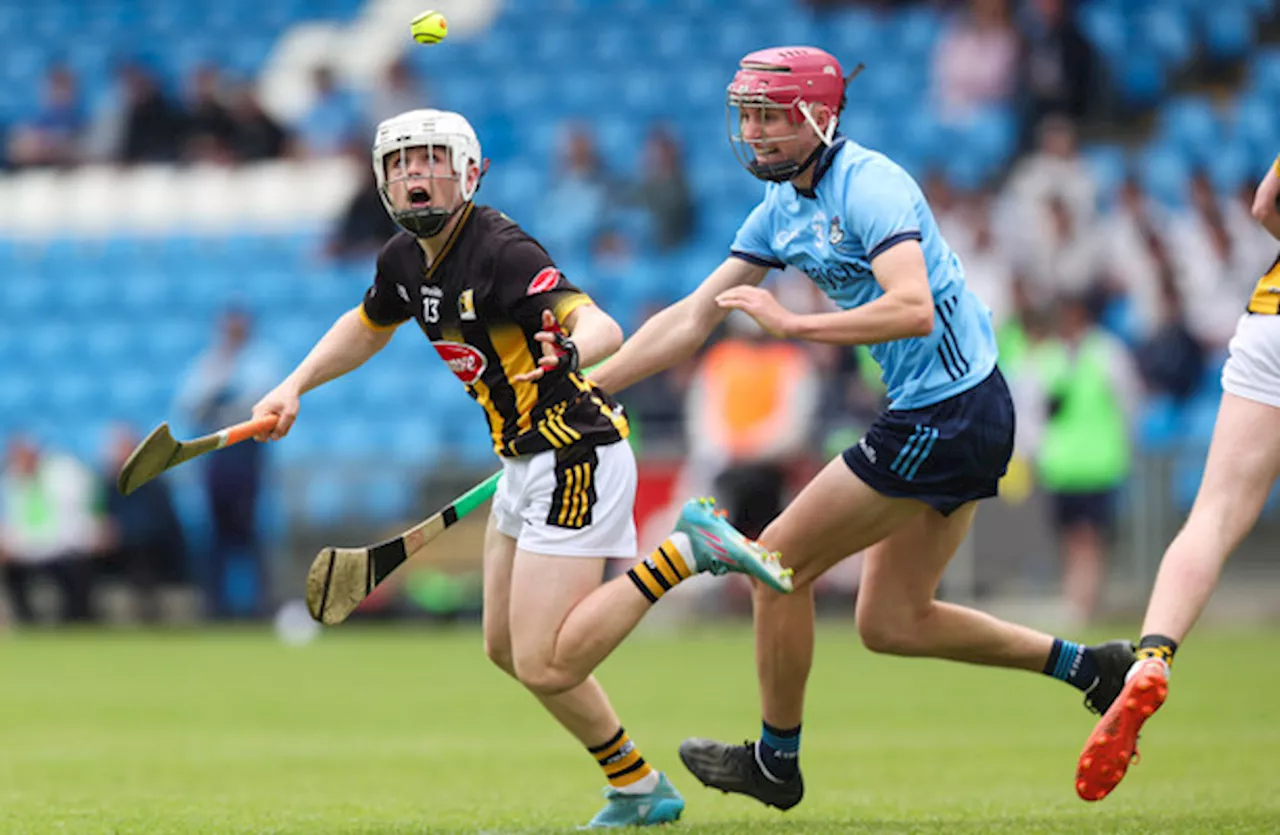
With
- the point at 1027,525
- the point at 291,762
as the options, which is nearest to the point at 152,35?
the point at 1027,525

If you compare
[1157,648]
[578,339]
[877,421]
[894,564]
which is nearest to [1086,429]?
[894,564]

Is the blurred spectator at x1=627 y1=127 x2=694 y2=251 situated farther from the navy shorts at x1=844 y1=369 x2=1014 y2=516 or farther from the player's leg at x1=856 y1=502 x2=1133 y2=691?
the navy shorts at x1=844 y1=369 x2=1014 y2=516

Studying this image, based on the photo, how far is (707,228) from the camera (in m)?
18.0

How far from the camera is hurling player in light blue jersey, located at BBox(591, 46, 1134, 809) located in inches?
230

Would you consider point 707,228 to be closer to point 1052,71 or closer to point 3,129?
point 1052,71

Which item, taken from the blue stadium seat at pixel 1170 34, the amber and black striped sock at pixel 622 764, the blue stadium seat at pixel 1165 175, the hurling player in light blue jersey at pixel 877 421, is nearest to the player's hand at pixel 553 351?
the hurling player in light blue jersey at pixel 877 421

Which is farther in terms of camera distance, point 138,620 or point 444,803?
point 138,620

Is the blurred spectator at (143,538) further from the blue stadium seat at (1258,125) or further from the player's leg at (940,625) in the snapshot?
Result: the player's leg at (940,625)

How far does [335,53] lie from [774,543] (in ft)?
53.8

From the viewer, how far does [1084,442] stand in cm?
1374

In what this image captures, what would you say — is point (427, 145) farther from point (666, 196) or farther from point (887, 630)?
point (666, 196)

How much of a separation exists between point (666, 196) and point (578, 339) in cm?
1202

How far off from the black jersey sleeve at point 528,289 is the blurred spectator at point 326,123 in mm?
14281

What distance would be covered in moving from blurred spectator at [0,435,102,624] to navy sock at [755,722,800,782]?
447 inches
